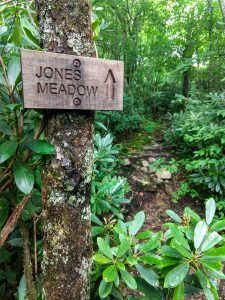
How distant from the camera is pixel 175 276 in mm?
1012

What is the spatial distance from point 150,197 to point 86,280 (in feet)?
6.73

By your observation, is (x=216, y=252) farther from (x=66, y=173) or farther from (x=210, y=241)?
(x=66, y=173)

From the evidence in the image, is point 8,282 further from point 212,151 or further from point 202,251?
point 212,151

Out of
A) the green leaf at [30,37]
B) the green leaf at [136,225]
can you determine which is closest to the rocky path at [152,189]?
the green leaf at [136,225]

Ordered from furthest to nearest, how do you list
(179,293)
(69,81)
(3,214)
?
(3,214) < (179,293) < (69,81)

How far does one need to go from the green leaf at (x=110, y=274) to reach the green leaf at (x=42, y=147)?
0.51 m

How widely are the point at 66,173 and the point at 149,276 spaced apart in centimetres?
55

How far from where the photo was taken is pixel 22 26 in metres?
1.06

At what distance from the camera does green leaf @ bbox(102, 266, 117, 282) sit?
1024 millimetres

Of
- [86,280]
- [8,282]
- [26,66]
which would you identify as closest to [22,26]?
[26,66]

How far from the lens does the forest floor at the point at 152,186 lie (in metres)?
2.87

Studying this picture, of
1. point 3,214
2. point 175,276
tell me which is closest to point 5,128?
point 3,214

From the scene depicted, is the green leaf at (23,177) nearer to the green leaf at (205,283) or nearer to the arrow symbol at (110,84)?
the arrow symbol at (110,84)

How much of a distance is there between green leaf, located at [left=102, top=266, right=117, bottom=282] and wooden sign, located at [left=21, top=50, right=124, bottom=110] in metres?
0.63
